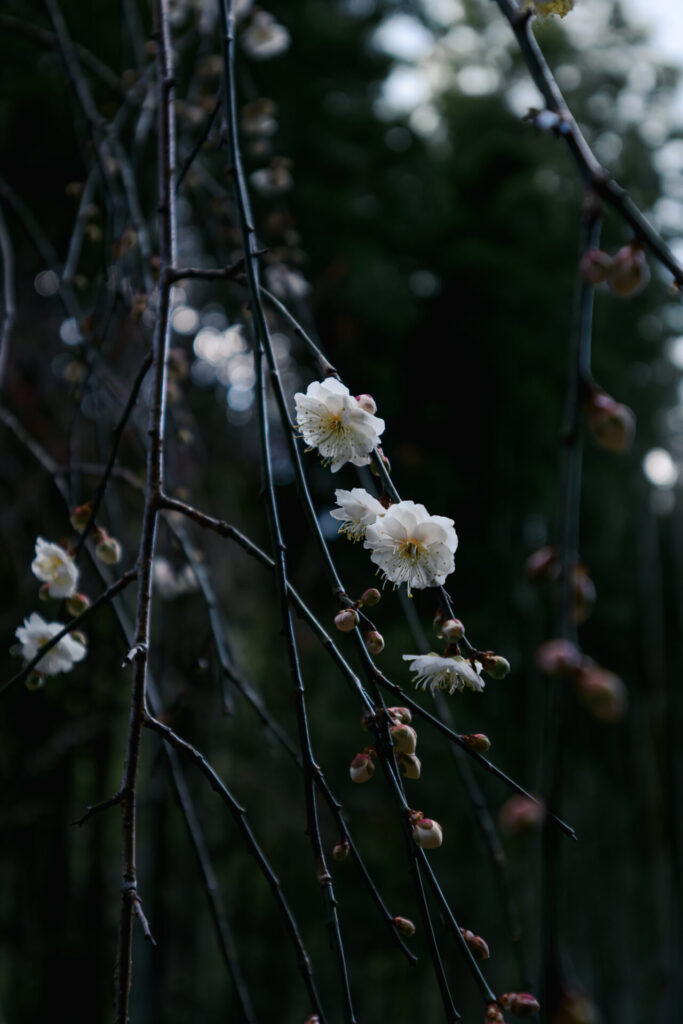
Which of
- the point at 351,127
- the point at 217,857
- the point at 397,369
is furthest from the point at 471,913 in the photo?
the point at 351,127

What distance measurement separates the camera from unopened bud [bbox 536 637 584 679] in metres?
0.28

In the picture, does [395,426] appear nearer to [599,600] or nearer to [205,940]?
[599,600]

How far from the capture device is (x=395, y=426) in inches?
129

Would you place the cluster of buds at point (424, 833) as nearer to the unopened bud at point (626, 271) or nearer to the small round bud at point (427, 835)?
the small round bud at point (427, 835)

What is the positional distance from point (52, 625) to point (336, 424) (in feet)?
1.13

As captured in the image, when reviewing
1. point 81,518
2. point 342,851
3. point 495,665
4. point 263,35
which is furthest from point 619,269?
point 263,35

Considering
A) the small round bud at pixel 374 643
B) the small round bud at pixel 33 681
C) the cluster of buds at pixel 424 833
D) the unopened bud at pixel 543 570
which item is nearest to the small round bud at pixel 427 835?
the cluster of buds at pixel 424 833

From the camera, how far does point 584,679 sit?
283 mm

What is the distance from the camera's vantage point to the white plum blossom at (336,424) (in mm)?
530

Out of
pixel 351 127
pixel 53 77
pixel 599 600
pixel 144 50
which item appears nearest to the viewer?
pixel 144 50

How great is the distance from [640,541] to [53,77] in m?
3.20

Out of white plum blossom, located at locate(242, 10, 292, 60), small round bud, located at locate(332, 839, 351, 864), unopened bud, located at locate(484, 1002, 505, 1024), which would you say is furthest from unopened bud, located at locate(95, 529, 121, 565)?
white plum blossom, located at locate(242, 10, 292, 60)

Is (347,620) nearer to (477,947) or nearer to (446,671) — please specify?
(446,671)

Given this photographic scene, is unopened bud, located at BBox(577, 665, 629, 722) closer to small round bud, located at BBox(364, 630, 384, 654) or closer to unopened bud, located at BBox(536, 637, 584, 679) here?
unopened bud, located at BBox(536, 637, 584, 679)
